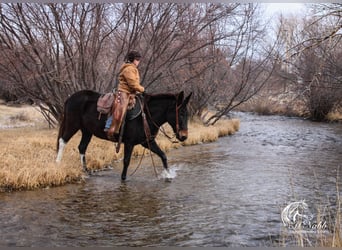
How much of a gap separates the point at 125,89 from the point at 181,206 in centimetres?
272

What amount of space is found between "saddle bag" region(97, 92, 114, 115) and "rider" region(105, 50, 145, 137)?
5.8 inches

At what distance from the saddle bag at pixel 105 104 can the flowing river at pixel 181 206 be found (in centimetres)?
143

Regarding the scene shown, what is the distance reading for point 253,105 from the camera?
3375cm

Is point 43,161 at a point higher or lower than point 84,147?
lower

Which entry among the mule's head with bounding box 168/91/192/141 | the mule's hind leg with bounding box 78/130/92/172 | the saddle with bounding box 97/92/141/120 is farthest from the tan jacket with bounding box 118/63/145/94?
the mule's hind leg with bounding box 78/130/92/172

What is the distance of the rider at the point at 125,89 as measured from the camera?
7.69 metres

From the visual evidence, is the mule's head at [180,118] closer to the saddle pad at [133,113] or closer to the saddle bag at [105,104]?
the saddle pad at [133,113]

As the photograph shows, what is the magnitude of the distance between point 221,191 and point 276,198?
100cm

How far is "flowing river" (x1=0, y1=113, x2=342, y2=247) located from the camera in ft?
16.3

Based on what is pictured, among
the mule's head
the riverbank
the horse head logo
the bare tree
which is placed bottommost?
the horse head logo

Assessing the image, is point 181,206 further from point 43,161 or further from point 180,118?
point 43,161

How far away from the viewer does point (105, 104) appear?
26.5ft

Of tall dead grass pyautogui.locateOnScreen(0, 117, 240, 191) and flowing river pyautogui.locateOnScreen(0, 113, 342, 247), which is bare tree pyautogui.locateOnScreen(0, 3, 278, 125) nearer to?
tall dead grass pyautogui.locateOnScreen(0, 117, 240, 191)

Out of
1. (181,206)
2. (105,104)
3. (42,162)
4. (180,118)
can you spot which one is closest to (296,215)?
(181,206)
